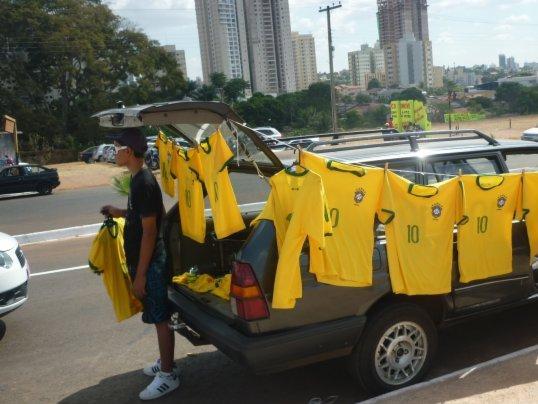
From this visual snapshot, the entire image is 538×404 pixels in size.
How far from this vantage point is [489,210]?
4.16 metres

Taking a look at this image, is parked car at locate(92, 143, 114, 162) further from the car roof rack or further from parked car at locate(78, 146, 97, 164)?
the car roof rack

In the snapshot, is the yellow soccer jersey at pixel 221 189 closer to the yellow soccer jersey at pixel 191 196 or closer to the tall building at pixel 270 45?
the yellow soccer jersey at pixel 191 196

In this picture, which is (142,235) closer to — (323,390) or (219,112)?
(219,112)

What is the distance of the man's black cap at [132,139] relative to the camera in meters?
4.05

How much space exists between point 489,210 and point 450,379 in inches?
47.2

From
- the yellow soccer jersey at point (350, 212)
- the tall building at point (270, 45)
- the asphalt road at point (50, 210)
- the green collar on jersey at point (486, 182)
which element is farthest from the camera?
the tall building at point (270, 45)

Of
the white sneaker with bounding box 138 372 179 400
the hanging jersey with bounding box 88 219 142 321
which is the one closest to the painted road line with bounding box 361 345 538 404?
the white sneaker with bounding box 138 372 179 400

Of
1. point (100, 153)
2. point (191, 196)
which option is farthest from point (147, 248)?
point (100, 153)

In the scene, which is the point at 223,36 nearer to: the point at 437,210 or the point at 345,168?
the point at 437,210

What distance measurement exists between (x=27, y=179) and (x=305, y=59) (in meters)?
82.3

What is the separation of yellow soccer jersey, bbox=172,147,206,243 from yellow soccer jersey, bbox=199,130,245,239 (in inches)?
14.5

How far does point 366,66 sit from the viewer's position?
12950cm

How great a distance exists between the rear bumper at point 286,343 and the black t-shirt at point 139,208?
76 centimetres

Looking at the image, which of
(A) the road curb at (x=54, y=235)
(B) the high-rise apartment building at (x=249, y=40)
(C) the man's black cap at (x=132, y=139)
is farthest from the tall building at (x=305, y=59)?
(C) the man's black cap at (x=132, y=139)
